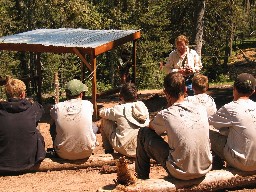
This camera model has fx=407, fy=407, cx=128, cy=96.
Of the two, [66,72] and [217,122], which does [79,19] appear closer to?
[66,72]

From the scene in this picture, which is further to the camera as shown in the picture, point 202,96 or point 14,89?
point 202,96

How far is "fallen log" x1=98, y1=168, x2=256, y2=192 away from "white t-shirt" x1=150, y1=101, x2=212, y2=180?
11 cm

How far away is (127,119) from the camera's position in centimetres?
564

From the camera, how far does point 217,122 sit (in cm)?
446

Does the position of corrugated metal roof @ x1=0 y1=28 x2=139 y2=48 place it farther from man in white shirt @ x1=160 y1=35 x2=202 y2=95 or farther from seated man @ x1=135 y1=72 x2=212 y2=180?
seated man @ x1=135 y1=72 x2=212 y2=180

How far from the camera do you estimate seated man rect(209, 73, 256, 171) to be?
4285 millimetres

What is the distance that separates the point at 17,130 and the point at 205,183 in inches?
96.6

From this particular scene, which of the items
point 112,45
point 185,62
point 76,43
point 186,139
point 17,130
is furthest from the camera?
point 112,45

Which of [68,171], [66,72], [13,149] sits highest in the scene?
[13,149]

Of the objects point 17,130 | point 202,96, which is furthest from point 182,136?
point 17,130

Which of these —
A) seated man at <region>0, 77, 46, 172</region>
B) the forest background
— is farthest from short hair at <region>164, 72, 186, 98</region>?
the forest background

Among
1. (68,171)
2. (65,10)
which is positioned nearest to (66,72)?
(65,10)

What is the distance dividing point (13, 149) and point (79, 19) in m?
20.3

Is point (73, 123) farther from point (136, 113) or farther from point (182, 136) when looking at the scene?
point (182, 136)
